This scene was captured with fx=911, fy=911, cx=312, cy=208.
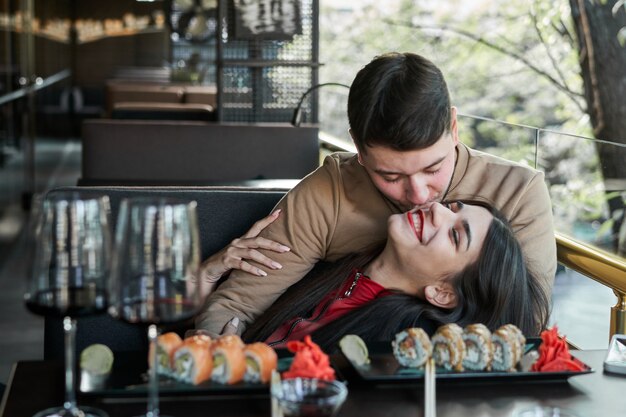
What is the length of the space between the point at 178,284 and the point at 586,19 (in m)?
4.90

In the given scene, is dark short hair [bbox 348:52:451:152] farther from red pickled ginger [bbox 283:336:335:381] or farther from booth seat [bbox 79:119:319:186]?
booth seat [bbox 79:119:319:186]

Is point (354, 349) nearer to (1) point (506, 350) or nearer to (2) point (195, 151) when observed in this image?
(1) point (506, 350)

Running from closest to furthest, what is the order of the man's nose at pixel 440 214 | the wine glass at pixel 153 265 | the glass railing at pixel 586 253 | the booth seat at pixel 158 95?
the wine glass at pixel 153 265 < the man's nose at pixel 440 214 < the glass railing at pixel 586 253 < the booth seat at pixel 158 95

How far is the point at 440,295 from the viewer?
187 cm

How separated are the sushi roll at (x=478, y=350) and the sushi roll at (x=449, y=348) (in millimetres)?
13

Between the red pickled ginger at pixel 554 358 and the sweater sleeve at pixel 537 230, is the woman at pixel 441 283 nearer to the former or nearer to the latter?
the sweater sleeve at pixel 537 230

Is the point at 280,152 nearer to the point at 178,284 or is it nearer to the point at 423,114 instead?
the point at 423,114

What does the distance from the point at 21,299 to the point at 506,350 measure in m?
4.03

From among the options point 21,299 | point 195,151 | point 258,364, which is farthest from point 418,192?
point 21,299

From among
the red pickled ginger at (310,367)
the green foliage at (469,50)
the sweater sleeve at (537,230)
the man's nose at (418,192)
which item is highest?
the green foliage at (469,50)

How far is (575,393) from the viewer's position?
1.38 meters

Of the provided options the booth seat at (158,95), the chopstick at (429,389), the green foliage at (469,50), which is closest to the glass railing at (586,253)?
the chopstick at (429,389)

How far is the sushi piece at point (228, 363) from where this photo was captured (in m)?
1.32

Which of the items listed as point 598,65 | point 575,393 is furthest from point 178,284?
point 598,65
